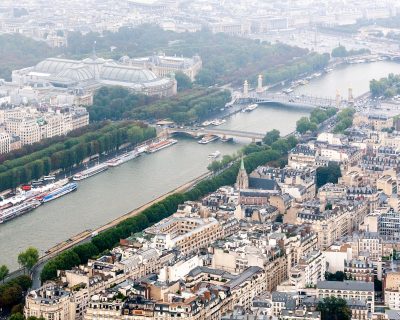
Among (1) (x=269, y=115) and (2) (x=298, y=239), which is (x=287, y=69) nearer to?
(1) (x=269, y=115)

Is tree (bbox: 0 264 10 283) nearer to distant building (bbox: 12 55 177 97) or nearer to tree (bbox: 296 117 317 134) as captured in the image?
tree (bbox: 296 117 317 134)

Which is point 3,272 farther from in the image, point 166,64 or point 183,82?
point 166,64

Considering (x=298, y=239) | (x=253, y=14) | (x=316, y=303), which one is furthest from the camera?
(x=253, y=14)

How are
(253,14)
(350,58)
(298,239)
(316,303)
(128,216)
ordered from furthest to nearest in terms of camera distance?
(253,14)
(350,58)
(128,216)
(298,239)
(316,303)

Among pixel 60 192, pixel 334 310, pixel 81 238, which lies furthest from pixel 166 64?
pixel 334 310

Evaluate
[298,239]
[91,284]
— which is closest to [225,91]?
[298,239]

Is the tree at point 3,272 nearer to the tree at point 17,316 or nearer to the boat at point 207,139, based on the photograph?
the tree at point 17,316

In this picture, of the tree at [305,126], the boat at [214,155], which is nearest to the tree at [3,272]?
the boat at [214,155]
